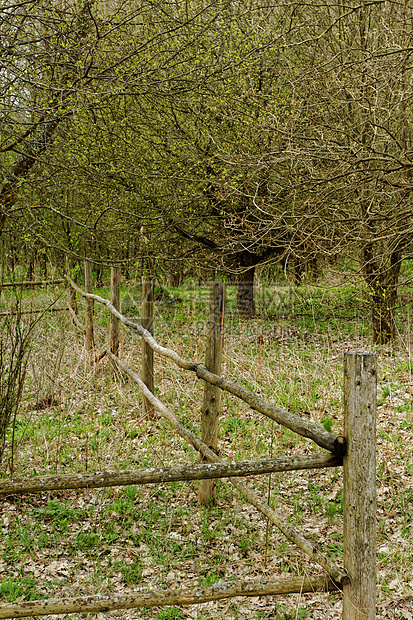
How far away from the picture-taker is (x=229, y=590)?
2062 mm

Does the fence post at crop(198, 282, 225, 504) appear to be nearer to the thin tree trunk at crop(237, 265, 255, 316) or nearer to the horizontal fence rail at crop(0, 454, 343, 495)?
the horizontal fence rail at crop(0, 454, 343, 495)

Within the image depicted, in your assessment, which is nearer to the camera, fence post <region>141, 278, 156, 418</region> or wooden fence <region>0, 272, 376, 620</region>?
wooden fence <region>0, 272, 376, 620</region>

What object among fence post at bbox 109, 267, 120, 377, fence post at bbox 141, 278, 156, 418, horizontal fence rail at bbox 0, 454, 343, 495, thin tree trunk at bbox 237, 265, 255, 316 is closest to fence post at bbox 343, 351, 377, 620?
horizontal fence rail at bbox 0, 454, 343, 495

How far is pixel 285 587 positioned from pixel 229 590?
23cm

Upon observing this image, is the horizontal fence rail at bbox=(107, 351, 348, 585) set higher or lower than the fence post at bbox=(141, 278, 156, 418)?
lower

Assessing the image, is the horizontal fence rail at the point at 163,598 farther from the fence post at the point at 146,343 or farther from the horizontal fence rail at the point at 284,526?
the fence post at the point at 146,343

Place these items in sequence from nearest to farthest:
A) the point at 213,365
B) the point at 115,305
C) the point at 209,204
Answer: the point at 213,365, the point at 115,305, the point at 209,204

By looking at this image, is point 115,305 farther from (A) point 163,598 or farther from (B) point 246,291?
(B) point 246,291

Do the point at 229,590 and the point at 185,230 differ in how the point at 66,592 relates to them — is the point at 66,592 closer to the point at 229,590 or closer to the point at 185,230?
the point at 229,590

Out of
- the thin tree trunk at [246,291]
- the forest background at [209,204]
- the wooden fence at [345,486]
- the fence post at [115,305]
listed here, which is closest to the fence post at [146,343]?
the forest background at [209,204]

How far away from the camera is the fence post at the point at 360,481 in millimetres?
1841

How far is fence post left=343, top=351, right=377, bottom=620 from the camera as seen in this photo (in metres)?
1.84

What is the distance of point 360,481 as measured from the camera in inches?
74.2

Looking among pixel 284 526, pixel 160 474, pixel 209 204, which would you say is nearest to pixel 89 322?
pixel 209 204
